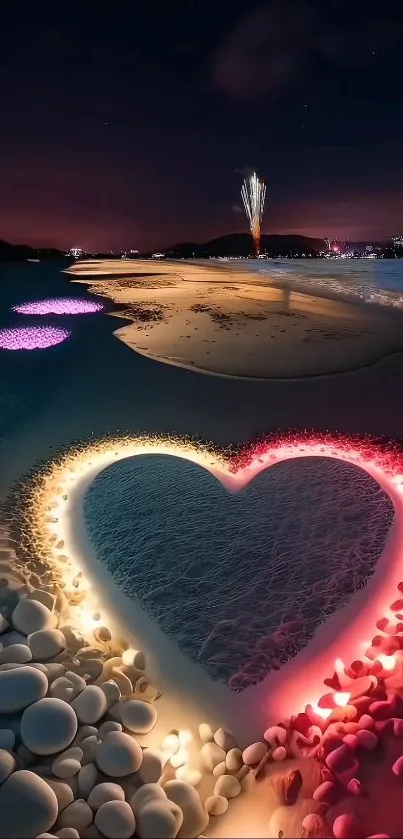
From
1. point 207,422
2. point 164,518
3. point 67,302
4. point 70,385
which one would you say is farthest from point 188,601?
point 67,302

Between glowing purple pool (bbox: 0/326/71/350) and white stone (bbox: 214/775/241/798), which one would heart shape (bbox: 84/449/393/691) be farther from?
glowing purple pool (bbox: 0/326/71/350)

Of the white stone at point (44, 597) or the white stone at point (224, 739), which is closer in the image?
the white stone at point (224, 739)

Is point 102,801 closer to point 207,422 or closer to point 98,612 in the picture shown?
point 98,612

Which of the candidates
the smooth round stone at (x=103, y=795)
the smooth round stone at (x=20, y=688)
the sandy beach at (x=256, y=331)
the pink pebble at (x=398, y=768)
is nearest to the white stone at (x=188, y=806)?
the smooth round stone at (x=103, y=795)

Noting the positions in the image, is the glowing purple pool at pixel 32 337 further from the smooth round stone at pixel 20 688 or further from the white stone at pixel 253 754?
the white stone at pixel 253 754

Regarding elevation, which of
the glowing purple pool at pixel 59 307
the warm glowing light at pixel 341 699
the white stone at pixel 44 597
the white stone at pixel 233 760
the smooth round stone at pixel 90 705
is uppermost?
the glowing purple pool at pixel 59 307

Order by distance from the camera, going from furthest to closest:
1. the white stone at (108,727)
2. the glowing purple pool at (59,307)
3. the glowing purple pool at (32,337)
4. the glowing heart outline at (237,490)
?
the glowing purple pool at (59,307), the glowing purple pool at (32,337), the glowing heart outline at (237,490), the white stone at (108,727)
